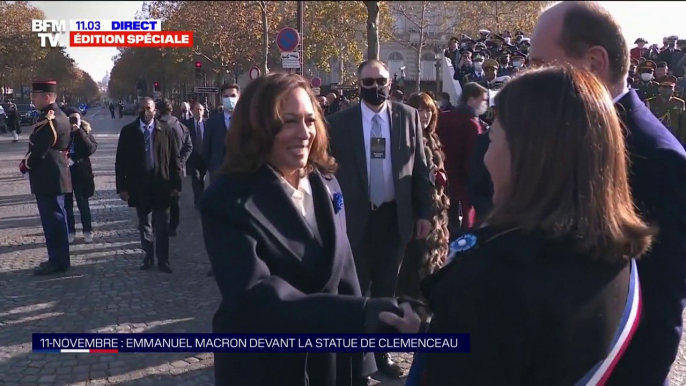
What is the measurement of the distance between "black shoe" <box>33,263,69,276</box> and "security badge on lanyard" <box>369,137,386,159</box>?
4393 millimetres

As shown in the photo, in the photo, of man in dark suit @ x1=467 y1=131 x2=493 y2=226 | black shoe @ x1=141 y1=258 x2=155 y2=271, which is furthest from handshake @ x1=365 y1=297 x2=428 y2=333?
black shoe @ x1=141 y1=258 x2=155 y2=271

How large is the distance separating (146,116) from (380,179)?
154 inches

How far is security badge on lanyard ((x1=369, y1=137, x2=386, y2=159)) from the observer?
4238 millimetres

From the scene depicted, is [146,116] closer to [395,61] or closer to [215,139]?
[215,139]

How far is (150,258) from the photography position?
709cm

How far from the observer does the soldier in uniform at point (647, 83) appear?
12328 millimetres

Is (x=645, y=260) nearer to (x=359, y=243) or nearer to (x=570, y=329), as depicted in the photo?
(x=570, y=329)

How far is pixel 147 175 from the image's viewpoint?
6.97 m

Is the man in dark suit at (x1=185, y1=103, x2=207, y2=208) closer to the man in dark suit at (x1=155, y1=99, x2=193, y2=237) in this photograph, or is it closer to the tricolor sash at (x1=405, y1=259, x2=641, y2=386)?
the man in dark suit at (x1=155, y1=99, x2=193, y2=237)

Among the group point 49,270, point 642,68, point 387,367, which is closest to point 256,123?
point 387,367

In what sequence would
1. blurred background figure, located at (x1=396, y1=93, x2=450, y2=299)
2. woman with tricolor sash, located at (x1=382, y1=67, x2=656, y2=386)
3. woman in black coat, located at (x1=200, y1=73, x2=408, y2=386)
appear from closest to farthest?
1. woman with tricolor sash, located at (x1=382, y1=67, x2=656, y2=386)
2. woman in black coat, located at (x1=200, y1=73, x2=408, y2=386)
3. blurred background figure, located at (x1=396, y1=93, x2=450, y2=299)

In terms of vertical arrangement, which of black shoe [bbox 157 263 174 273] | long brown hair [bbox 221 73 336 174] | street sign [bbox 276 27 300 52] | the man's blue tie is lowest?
black shoe [bbox 157 263 174 273]

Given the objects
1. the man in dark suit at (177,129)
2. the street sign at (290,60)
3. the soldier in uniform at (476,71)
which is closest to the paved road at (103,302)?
the man in dark suit at (177,129)

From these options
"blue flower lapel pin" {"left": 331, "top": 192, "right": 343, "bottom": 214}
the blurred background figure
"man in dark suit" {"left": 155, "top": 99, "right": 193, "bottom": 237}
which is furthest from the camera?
"man in dark suit" {"left": 155, "top": 99, "right": 193, "bottom": 237}
